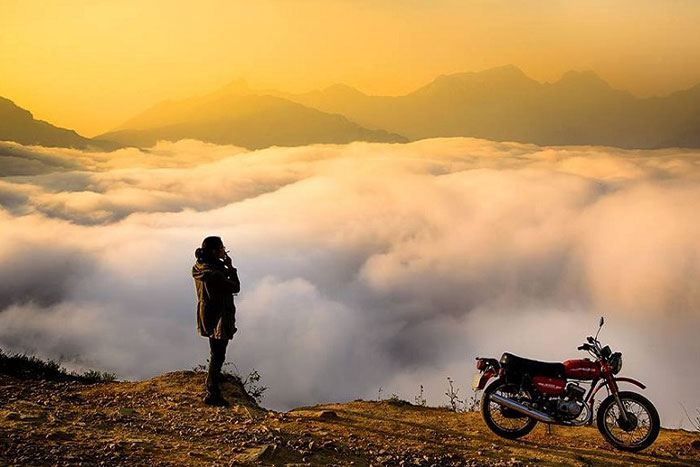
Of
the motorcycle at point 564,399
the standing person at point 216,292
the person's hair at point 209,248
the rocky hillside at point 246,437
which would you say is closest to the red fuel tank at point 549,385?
the motorcycle at point 564,399

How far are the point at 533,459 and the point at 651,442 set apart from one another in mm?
2176

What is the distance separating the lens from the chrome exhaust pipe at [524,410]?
33.7 feet

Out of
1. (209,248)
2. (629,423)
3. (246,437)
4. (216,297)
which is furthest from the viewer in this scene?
(216,297)

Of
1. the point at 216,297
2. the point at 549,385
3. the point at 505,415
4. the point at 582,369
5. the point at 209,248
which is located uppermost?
the point at 209,248

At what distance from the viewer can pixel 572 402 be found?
1036cm

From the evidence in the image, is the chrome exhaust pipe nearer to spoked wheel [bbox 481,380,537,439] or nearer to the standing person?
spoked wheel [bbox 481,380,537,439]

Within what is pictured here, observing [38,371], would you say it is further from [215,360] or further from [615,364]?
[615,364]

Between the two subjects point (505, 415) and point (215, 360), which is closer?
point (505, 415)

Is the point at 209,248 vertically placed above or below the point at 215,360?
above

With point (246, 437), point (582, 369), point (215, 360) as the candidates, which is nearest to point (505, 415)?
point (582, 369)

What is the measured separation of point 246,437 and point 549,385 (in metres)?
4.62

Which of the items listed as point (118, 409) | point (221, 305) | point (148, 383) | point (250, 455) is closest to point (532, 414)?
point (250, 455)

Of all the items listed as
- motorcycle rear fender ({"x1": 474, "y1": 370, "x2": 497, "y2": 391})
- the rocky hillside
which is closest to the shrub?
the rocky hillside

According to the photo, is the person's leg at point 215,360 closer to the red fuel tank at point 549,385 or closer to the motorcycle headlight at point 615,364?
the red fuel tank at point 549,385
